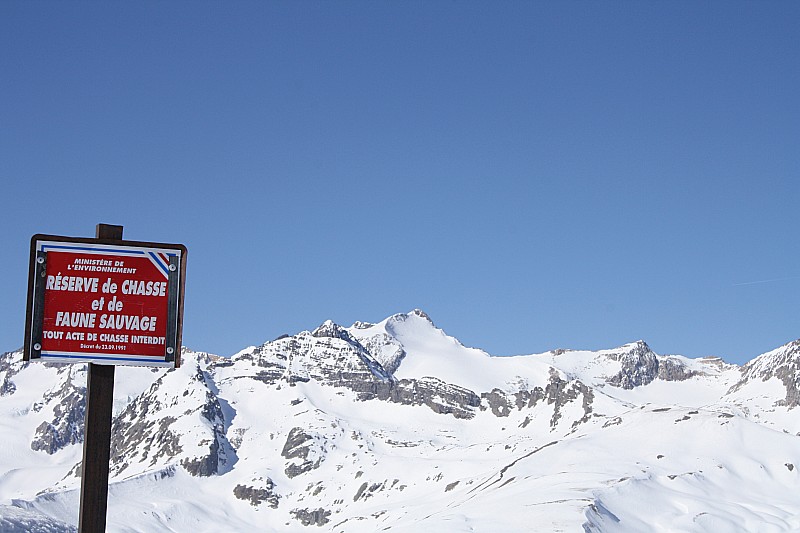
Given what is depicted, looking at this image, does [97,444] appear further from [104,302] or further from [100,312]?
[104,302]

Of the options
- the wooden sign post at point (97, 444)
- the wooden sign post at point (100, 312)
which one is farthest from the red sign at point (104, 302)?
the wooden sign post at point (97, 444)

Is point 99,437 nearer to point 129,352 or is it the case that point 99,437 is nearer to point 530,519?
point 129,352

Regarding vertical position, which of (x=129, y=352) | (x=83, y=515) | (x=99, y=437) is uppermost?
(x=129, y=352)

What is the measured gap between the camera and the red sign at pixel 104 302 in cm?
1438

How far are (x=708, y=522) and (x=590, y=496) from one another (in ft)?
69.8

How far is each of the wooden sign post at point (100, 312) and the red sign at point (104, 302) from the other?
0.05ft

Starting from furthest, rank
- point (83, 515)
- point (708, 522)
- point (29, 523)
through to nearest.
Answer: point (708, 522), point (29, 523), point (83, 515)

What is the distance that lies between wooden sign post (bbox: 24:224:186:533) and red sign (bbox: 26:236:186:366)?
0.05 feet

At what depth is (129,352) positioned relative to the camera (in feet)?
47.4

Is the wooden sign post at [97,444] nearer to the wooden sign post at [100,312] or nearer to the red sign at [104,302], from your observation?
the wooden sign post at [100,312]

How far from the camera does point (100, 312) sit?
1449 cm

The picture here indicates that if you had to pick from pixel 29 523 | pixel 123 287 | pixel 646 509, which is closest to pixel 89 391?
pixel 123 287

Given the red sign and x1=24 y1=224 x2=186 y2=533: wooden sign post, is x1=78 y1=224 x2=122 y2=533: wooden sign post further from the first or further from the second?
the red sign

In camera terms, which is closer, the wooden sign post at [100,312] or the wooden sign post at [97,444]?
the wooden sign post at [97,444]
